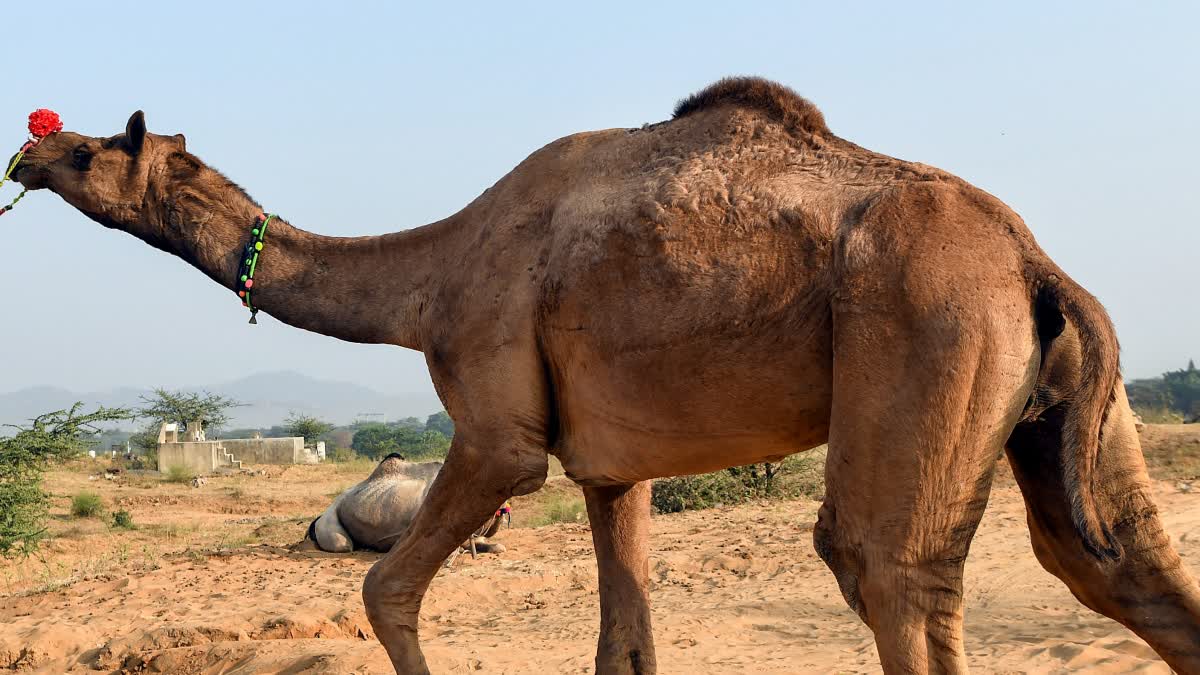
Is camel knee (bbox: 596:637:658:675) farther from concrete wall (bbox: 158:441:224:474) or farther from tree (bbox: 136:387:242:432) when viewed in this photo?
tree (bbox: 136:387:242:432)

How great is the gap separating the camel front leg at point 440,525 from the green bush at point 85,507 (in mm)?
17185

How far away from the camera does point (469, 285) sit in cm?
522

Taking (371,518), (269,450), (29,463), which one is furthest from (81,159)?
(269,450)

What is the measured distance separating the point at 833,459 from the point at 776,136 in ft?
4.75

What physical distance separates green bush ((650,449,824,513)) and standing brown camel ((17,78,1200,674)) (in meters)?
9.73

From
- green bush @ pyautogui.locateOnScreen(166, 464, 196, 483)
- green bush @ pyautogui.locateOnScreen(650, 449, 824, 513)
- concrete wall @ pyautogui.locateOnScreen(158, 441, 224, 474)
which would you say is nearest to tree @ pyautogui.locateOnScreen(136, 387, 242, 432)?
concrete wall @ pyautogui.locateOnScreen(158, 441, 224, 474)

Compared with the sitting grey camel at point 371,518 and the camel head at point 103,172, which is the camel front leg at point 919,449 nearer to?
the camel head at point 103,172

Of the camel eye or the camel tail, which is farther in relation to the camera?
the camel eye

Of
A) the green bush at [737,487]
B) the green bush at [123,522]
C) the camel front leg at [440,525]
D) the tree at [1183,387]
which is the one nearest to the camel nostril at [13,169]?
the camel front leg at [440,525]

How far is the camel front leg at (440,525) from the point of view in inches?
199

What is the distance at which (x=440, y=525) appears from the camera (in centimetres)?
521

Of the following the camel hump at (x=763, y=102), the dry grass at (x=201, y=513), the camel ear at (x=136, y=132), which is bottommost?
the dry grass at (x=201, y=513)

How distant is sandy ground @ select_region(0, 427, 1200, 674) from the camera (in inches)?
281

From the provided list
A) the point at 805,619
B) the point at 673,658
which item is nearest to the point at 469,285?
the point at 673,658
